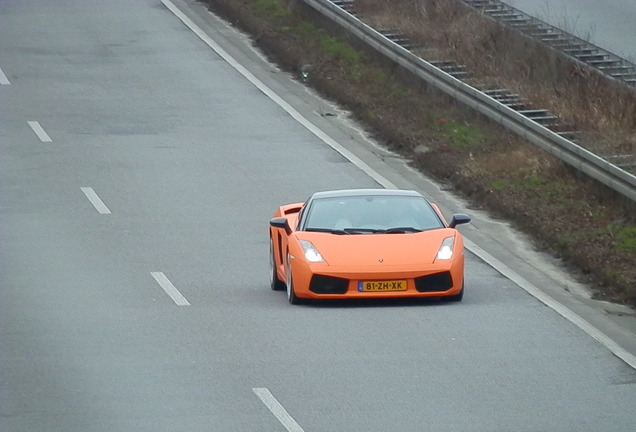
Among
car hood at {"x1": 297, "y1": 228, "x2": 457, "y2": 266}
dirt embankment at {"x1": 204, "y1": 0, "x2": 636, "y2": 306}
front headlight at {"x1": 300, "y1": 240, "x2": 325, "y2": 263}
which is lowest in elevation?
dirt embankment at {"x1": 204, "y1": 0, "x2": 636, "y2": 306}

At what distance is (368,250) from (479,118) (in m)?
10.6

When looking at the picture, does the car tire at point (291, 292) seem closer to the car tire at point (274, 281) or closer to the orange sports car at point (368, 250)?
the orange sports car at point (368, 250)

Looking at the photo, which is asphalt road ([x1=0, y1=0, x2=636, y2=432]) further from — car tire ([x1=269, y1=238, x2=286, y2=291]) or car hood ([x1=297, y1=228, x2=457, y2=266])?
car hood ([x1=297, y1=228, x2=457, y2=266])

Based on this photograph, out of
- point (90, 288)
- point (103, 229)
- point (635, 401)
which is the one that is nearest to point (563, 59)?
point (103, 229)

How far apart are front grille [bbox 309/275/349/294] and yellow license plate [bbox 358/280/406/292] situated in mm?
171

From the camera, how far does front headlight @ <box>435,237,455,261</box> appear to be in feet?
49.5

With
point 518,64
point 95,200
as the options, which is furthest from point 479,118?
point 95,200

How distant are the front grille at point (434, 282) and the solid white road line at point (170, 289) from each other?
7.71ft

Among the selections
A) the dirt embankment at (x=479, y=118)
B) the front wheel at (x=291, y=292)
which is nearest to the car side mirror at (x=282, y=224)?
the front wheel at (x=291, y=292)

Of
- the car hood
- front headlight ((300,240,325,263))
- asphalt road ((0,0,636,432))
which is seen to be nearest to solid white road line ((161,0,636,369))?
asphalt road ((0,0,636,432))

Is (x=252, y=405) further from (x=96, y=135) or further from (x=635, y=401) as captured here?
(x=96, y=135)

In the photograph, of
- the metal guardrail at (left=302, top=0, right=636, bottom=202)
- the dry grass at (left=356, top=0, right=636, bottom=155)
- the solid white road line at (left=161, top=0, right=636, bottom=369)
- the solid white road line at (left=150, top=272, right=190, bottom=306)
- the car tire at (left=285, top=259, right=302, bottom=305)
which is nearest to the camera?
the solid white road line at (left=161, top=0, right=636, bottom=369)

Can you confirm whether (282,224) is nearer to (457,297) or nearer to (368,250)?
(368,250)

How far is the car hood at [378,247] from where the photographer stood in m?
15.0
